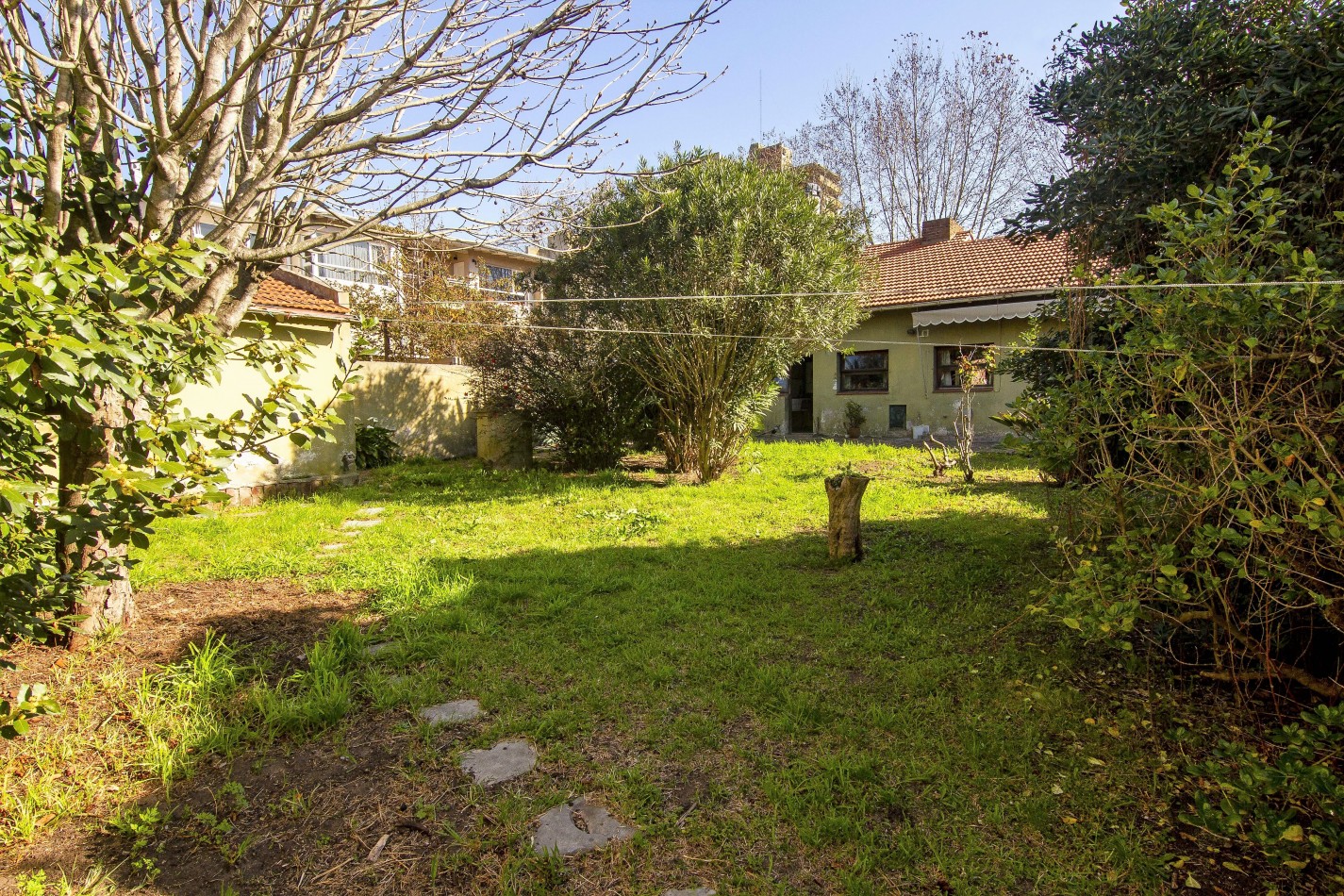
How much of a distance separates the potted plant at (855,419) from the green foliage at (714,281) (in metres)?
6.07

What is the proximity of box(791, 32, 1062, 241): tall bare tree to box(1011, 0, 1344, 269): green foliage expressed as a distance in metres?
16.2

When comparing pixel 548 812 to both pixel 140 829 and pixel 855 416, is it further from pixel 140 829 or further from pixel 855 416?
pixel 855 416

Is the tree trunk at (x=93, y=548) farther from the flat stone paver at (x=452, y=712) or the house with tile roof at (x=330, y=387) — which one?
the flat stone paver at (x=452, y=712)

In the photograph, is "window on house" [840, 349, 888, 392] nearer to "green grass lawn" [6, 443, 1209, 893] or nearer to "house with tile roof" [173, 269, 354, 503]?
"green grass lawn" [6, 443, 1209, 893]

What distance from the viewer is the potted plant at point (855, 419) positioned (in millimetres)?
15133

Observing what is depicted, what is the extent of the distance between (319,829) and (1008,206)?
22354 millimetres

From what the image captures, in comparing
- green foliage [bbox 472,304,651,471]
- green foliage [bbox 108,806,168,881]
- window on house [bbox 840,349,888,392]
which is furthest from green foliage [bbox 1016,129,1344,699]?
window on house [bbox 840,349,888,392]

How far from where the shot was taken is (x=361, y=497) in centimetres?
852

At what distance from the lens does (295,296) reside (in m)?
9.47

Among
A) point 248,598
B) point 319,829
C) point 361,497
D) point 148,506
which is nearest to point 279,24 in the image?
point 148,506

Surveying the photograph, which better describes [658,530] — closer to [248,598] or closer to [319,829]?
[248,598]

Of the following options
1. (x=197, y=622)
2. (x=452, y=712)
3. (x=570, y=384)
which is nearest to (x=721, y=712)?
(x=452, y=712)

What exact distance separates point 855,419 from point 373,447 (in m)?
9.91

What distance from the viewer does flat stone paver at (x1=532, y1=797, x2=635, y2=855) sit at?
2.41 meters
